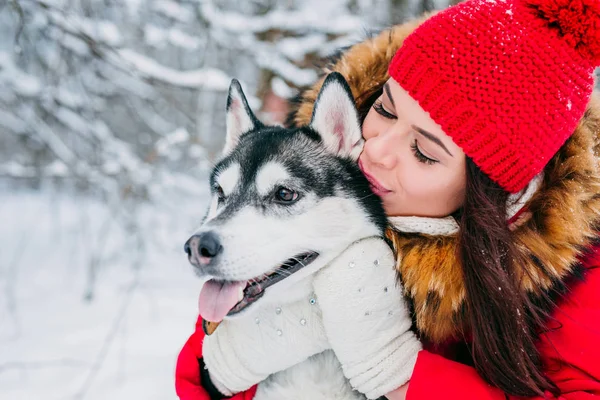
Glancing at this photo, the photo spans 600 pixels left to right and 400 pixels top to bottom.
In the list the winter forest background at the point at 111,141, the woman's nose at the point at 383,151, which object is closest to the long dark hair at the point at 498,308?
the woman's nose at the point at 383,151

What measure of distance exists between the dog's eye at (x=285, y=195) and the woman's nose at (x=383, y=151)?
305mm

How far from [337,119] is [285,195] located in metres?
0.38

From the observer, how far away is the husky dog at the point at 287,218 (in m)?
1.47

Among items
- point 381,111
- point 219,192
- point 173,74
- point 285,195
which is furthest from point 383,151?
point 173,74

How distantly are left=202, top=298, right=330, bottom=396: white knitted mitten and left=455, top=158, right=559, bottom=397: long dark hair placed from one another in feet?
1.64

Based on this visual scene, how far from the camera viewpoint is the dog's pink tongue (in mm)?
1500

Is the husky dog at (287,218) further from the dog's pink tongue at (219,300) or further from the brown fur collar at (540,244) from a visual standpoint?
the brown fur collar at (540,244)

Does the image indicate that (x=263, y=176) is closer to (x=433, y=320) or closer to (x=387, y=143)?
(x=387, y=143)

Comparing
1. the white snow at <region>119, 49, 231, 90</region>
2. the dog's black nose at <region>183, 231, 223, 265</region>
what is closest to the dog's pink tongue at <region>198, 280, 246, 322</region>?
the dog's black nose at <region>183, 231, 223, 265</region>

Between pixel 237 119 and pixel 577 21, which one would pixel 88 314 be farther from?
pixel 577 21

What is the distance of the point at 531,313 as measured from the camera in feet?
4.75

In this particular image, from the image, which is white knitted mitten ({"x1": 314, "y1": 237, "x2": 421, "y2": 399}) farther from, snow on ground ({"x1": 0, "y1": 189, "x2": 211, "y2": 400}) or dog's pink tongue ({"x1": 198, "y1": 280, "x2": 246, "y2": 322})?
snow on ground ({"x1": 0, "y1": 189, "x2": 211, "y2": 400})

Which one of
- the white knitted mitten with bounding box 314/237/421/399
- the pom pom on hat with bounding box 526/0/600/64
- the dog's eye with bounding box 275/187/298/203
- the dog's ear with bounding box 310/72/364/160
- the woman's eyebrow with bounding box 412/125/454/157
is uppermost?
the pom pom on hat with bounding box 526/0/600/64

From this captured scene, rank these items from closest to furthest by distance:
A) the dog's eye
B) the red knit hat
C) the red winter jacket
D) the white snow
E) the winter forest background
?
the red winter jacket → the red knit hat → the dog's eye → the winter forest background → the white snow
